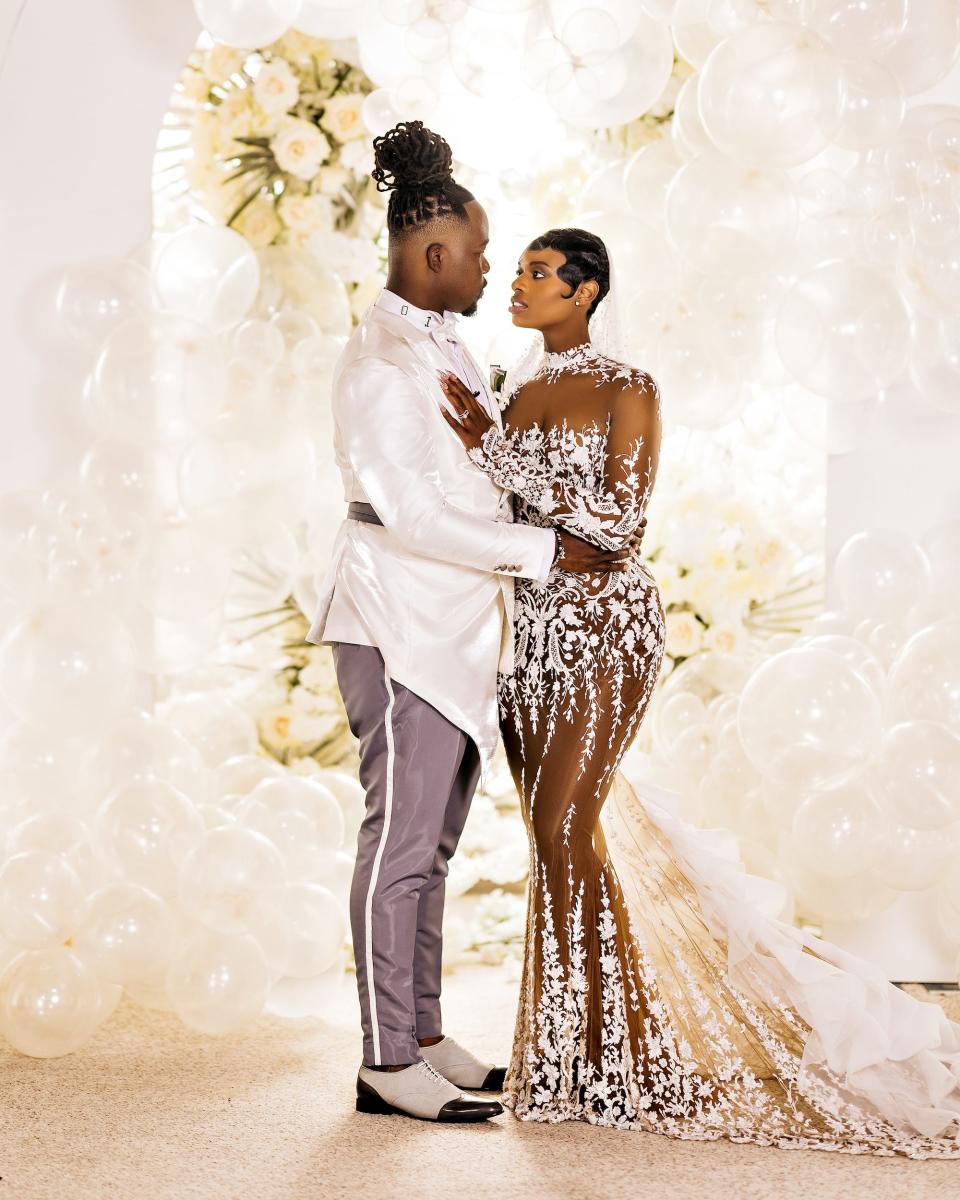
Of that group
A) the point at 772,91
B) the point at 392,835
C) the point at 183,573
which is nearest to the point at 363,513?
the point at 392,835

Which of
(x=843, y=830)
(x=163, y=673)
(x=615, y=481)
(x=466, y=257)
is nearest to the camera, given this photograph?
(x=615, y=481)

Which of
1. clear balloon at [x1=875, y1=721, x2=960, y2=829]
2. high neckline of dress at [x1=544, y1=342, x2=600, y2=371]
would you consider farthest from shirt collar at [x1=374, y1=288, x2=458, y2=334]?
clear balloon at [x1=875, y1=721, x2=960, y2=829]

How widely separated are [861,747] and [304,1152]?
5.14ft

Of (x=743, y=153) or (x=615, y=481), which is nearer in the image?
(x=615, y=481)

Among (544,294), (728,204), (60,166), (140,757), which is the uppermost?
(60,166)

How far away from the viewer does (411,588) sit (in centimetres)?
289

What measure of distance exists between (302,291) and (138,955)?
199 cm

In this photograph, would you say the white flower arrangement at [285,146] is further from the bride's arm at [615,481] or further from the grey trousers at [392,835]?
the grey trousers at [392,835]

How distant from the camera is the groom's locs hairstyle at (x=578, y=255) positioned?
9.56 feet

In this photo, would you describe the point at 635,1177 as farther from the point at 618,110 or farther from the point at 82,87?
the point at 82,87

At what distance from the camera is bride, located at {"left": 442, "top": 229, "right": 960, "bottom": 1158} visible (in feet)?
9.10

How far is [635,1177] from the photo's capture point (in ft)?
8.36

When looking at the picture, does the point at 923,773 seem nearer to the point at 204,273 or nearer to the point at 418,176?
the point at 418,176

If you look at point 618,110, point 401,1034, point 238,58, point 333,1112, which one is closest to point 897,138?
point 618,110
